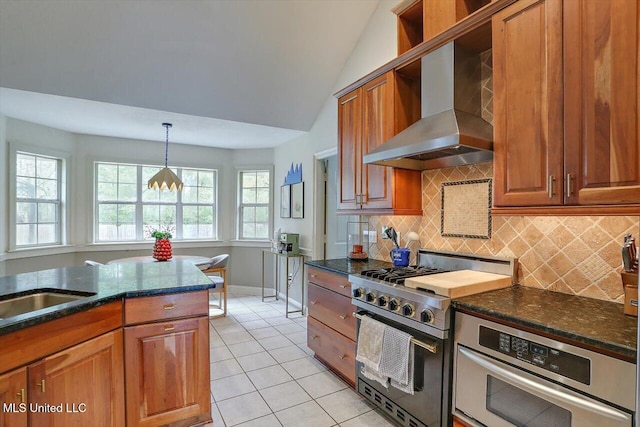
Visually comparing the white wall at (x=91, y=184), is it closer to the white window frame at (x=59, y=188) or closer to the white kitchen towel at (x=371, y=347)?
the white window frame at (x=59, y=188)

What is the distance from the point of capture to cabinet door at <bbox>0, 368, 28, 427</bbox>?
129cm

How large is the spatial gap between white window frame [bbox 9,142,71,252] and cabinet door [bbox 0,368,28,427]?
3392mm

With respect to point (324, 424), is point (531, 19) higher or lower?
higher

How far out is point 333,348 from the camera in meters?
2.65

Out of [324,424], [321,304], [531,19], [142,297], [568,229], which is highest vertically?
[531,19]

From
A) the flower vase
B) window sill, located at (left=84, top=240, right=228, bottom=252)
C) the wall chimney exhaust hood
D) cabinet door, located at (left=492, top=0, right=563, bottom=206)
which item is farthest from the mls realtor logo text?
window sill, located at (left=84, top=240, right=228, bottom=252)

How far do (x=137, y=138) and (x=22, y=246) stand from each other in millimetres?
1997

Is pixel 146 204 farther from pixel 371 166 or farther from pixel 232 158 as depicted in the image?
pixel 371 166

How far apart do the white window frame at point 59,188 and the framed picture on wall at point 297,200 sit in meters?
3.09

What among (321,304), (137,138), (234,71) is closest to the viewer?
(321,304)

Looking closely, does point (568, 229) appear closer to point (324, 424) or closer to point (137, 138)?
point (324, 424)

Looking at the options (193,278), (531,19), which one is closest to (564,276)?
(531,19)

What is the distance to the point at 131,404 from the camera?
5.99 feet

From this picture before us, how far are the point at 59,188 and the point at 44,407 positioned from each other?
13.3 ft
